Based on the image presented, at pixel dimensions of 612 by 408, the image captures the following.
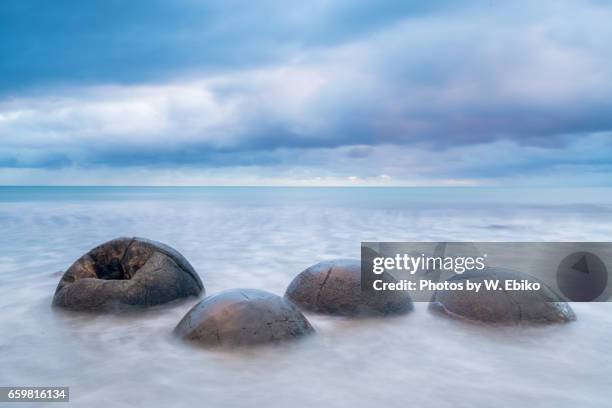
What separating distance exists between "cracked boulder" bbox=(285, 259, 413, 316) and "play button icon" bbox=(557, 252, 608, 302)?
11.3ft

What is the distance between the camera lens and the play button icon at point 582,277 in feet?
27.3

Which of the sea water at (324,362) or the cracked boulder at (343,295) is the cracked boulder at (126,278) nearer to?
the sea water at (324,362)

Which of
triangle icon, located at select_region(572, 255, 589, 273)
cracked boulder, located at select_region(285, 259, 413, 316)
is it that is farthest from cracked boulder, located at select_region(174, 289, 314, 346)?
triangle icon, located at select_region(572, 255, 589, 273)

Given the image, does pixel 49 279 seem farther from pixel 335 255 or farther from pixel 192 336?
pixel 335 255

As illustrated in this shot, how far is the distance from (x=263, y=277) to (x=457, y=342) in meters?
5.26

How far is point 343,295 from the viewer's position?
655 centimetres

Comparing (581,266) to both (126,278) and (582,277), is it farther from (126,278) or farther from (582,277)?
(126,278)

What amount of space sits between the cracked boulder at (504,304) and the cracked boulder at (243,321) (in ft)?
7.33

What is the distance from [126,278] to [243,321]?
2.84 m

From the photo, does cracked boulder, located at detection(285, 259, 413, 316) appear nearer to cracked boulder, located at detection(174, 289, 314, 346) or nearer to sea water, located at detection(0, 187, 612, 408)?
sea water, located at detection(0, 187, 612, 408)

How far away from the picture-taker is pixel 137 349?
550 cm

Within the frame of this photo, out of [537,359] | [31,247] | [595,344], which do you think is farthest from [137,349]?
[31,247]

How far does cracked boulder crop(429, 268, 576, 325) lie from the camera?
6160 mm

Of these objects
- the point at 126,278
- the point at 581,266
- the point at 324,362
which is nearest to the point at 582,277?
the point at 581,266
